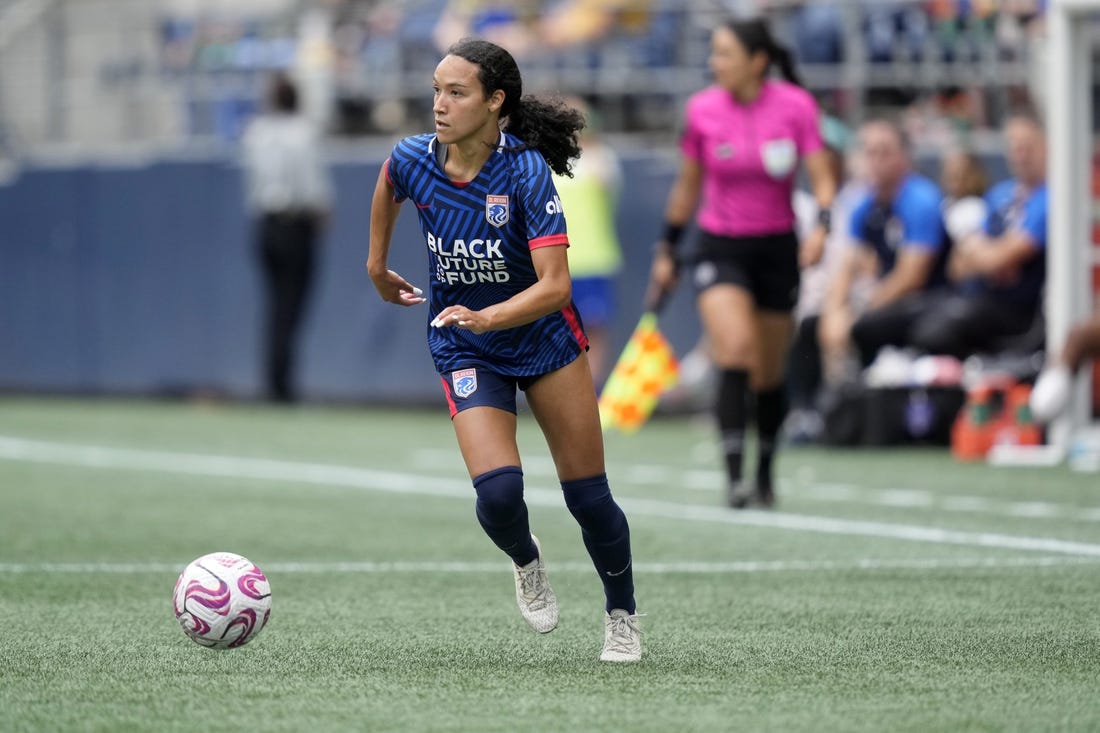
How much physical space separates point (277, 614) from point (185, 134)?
14.1 m

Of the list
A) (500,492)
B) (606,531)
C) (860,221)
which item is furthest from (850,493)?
(500,492)

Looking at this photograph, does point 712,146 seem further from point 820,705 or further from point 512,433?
point 820,705

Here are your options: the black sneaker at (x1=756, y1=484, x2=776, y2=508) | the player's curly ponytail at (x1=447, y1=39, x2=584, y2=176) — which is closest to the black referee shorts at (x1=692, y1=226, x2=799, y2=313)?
the black sneaker at (x1=756, y1=484, x2=776, y2=508)

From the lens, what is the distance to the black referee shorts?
10.0m

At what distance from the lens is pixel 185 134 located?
66.8ft

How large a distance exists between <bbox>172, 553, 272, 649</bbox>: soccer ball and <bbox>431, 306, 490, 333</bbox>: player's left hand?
97 cm

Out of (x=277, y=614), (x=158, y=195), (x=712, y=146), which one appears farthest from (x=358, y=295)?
(x=277, y=614)

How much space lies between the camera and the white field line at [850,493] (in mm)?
10008

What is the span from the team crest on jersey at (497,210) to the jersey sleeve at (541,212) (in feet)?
0.17

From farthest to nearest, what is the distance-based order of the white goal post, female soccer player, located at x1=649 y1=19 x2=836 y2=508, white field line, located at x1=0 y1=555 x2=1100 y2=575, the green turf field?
the white goal post → female soccer player, located at x1=649 y1=19 x2=836 y2=508 → white field line, located at x1=0 y1=555 x2=1100 y2=575 → the green turf field

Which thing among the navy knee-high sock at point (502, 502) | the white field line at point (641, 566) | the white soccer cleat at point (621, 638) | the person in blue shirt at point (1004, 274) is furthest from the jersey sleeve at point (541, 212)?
the person in blue shirt at point (1004, 274)

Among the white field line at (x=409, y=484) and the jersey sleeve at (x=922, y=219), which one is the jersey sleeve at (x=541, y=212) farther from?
the jersey sleeve at (x=922, y=219)

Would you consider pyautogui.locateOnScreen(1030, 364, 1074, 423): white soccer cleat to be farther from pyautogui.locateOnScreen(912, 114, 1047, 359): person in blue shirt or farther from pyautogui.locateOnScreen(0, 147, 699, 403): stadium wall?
pyautogui.locateOnScreen(0, 147, 699, 403): stadium wall

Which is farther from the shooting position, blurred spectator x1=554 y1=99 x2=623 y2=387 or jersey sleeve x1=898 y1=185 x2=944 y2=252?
blurred spectator x1=554 y1=99 x2=623 y2=387
